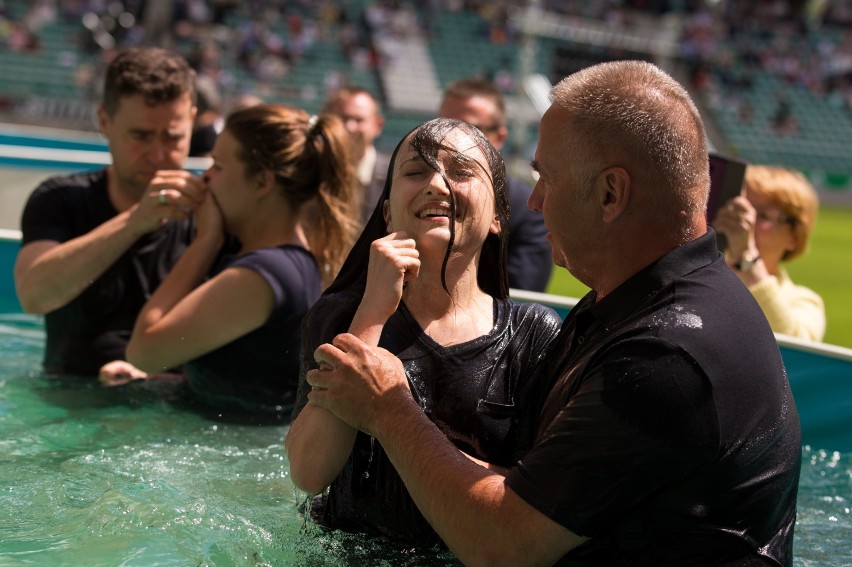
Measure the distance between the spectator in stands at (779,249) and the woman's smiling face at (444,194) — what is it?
237 centimetres

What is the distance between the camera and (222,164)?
12.6 ft

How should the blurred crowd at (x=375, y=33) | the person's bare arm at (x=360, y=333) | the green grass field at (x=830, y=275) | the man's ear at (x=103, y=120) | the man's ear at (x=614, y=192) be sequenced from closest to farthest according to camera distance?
the man's ear at (x=614, y=192) → the person's bare arm at (x=360, y=333) → the man's ear at (x=103, y=120) → the green grass field at (x=830, y=275) → the blurred crowd at (x=375, y=33)

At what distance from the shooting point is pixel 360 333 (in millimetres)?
2363

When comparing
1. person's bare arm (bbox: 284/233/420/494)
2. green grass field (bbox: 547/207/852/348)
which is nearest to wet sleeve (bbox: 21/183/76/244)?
person's bare arm (bbox: 284/233/420/494)

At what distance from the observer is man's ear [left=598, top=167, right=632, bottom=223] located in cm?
213

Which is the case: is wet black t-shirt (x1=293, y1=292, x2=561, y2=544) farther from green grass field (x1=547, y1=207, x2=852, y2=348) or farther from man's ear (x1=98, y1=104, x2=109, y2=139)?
green grass field (x1=547, y1=207, x2=852, y2=348)

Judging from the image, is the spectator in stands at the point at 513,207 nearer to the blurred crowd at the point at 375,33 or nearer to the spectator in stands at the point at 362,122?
the spectator in stands at the point at 362,122

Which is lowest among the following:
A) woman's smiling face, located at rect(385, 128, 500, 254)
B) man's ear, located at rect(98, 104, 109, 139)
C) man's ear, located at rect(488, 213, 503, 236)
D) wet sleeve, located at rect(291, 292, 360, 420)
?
wet sleeve, located at rect(291, 292, 360, 420)

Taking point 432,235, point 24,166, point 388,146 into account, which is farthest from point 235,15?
point 432,235

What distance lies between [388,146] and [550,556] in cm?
2151

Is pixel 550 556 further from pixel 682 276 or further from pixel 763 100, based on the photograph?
pixel 763 100

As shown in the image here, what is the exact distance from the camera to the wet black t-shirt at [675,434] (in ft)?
6.45

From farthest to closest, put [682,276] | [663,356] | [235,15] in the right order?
1. [235,15]
2. [682,276]
3. [663,356]

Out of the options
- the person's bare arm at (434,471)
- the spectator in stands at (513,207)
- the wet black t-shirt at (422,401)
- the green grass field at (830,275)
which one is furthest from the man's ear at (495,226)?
the green grass field at (830,275)
